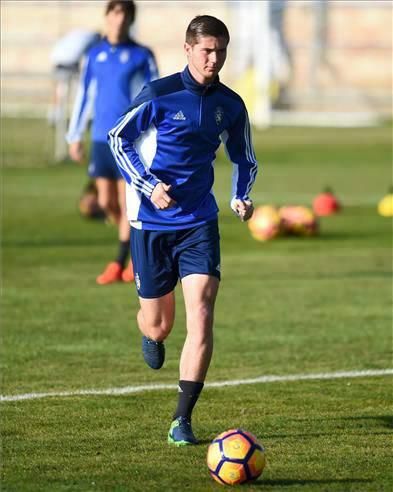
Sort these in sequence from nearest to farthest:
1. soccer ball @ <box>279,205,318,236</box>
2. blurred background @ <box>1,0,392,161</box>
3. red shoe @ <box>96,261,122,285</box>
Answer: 1. red shoe @ <box>96,261,122,285</box>
2. soccer ball @ <box>279,205,318,236</box>
3. blurred background @ <box>1,0,392,161</box>

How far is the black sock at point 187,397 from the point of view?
704 cm

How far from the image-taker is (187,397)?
7059 millimetres

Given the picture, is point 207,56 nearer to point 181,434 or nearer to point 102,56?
point 181,434

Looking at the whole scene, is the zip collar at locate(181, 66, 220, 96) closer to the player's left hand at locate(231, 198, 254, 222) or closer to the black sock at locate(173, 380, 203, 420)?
the player's left hand at locate(231, 198, 254, 222)

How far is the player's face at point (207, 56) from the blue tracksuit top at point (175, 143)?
10cm

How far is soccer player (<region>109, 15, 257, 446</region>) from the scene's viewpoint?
7.07 metres

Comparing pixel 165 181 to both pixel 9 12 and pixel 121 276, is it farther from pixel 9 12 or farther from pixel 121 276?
pixel 9 12

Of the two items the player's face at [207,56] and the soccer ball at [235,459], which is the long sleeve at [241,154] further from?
the soccer ball at [235,459]

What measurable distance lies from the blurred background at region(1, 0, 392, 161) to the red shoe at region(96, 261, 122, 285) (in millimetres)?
24073

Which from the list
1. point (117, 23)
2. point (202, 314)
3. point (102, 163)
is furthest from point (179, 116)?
point (102, 163)

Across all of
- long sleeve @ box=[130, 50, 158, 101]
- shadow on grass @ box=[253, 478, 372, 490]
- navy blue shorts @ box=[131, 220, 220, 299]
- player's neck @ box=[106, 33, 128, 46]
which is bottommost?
shadow on grass @ box=[253, 478, 372, 490]

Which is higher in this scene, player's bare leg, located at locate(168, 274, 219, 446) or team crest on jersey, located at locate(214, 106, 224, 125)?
team crest on jersey, located at locate(214, 106, 224, 125)

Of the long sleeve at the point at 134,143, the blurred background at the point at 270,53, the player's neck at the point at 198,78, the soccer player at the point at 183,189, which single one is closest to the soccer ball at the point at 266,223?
the soccer player at the point at 183,189

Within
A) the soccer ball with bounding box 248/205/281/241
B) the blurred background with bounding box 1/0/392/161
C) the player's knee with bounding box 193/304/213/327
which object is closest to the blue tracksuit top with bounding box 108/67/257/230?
the player's knee with bounding box 193/304/213/327
